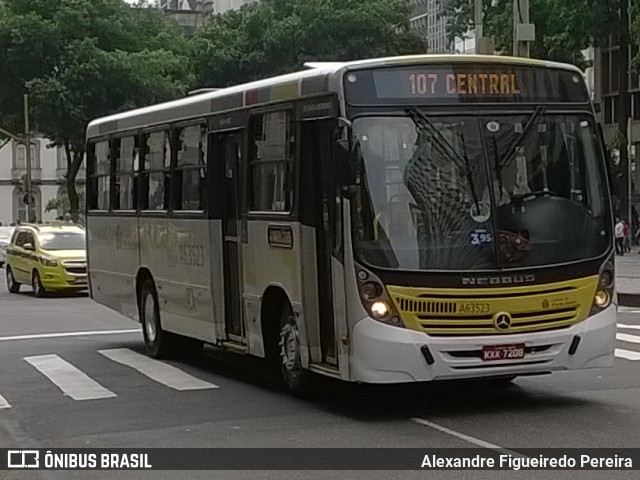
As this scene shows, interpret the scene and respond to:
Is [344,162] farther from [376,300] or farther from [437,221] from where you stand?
[376,300]

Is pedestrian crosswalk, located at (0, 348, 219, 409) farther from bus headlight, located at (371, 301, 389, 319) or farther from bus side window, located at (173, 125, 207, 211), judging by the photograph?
bus headlight, located at (371, 301, 389, 319)

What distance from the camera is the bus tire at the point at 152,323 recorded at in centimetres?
1691

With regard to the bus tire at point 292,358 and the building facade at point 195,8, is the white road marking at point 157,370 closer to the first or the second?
the bus tire at point 292,358

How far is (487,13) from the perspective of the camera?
2083 inches

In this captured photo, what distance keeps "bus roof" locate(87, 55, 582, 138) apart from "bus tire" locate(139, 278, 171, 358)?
6.89 ft

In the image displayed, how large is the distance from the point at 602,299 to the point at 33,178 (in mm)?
95058

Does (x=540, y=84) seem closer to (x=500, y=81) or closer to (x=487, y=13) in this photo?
(x=500, y=81)

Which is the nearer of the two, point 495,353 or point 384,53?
point 495,353

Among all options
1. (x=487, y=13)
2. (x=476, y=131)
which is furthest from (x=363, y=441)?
(x=487, y=13)

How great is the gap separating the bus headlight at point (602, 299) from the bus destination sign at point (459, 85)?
5.53 feet

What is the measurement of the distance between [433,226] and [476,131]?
0.91 metres

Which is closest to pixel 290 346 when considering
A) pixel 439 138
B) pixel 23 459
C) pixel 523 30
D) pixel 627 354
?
pixel 439 138

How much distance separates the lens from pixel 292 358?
12.6 m

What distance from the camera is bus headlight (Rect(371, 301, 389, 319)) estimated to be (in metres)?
11.0
